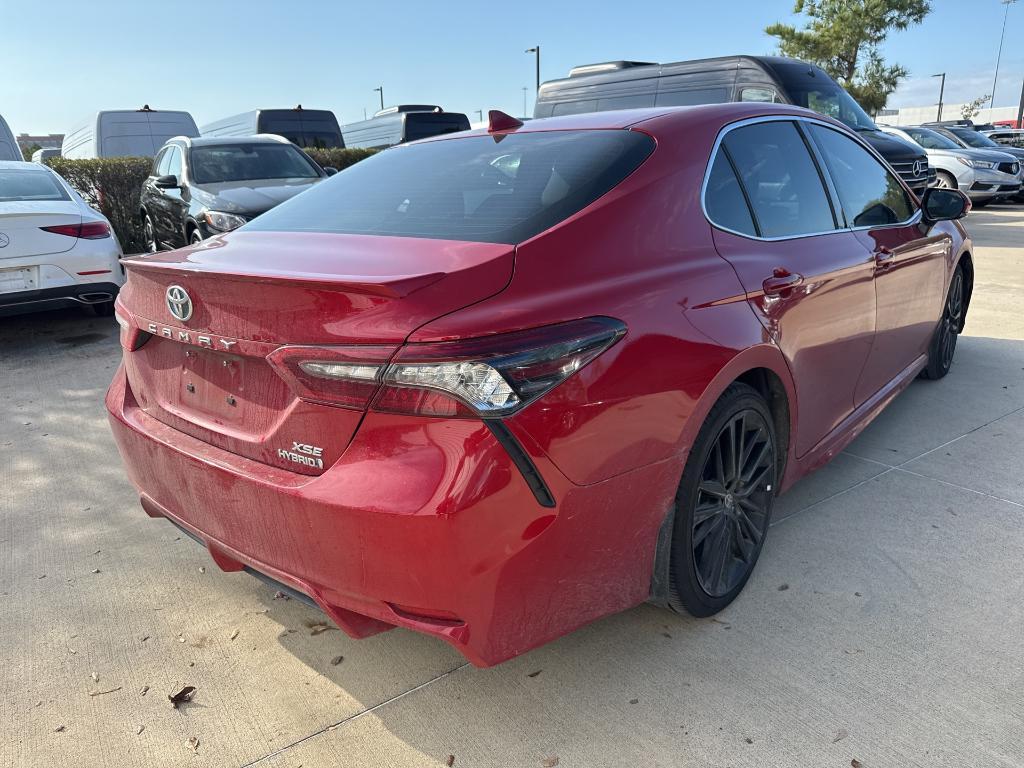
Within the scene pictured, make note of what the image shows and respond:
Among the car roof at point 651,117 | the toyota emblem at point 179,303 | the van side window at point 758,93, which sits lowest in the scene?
the toyota emblem at point 179,303

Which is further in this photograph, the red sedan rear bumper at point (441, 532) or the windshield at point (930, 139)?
the windshield at point (930, 139)

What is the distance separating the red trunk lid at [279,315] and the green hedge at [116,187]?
9121 millimetres

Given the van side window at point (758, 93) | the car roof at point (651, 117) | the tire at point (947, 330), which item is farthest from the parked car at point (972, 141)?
the car roof at point (651, 117)

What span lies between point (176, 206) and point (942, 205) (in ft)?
24.7

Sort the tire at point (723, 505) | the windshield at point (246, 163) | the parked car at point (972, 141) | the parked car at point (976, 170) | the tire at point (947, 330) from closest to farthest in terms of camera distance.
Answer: the tire at point (723, 505), the tire at point (947, 330), the windshield at point (246, 163), the parked car at point (976, 170), the parked car at point (972, 141)

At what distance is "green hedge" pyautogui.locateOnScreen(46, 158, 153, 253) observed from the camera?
10.4 meters

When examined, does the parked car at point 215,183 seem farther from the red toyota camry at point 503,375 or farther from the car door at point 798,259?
the car door at point 798,259

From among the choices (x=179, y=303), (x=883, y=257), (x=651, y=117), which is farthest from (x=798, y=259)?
(x=179, y=303)

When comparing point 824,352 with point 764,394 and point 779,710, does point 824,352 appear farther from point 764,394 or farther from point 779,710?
point 779,710

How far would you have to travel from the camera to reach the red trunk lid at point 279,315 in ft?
5.87

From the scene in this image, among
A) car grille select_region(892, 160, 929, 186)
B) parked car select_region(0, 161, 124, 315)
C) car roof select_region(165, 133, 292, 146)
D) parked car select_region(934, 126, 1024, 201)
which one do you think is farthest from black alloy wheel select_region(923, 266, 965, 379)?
parked car select_region(934, 126, 1024, 201)

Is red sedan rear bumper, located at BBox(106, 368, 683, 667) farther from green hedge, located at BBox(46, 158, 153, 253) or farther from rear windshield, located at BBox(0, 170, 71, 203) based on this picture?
green hedge, located at BBox(46, 158, 153, 253)

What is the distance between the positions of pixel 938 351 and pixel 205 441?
4288 millimetres

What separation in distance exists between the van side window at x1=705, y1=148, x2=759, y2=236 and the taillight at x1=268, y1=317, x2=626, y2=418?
34.9 inches
